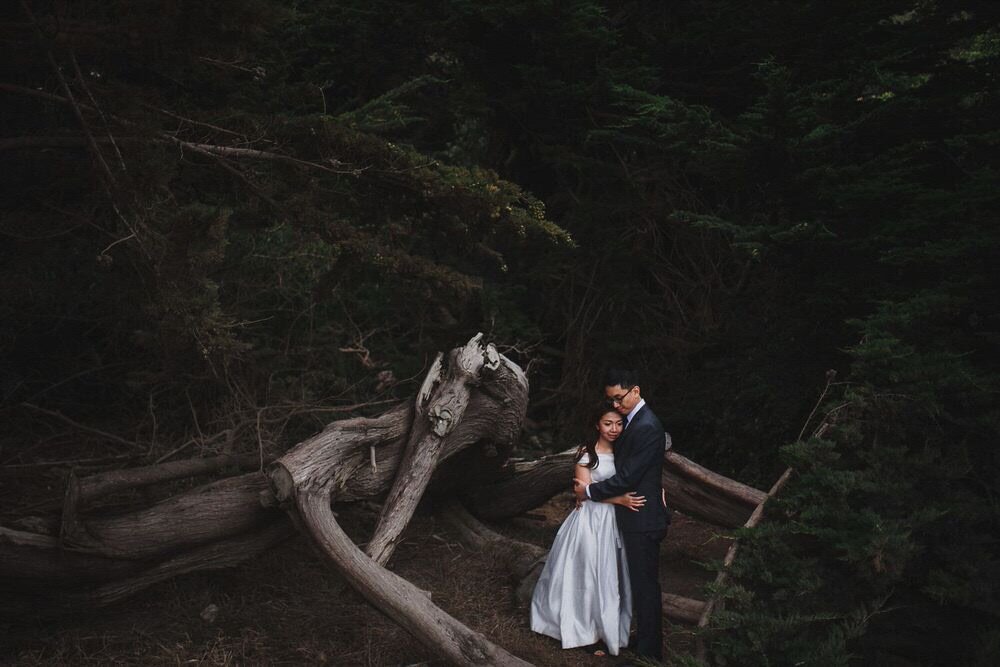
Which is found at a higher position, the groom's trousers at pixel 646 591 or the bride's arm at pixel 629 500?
the bride's arm at pixel 629 500

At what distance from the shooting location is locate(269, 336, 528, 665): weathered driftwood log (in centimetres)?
516

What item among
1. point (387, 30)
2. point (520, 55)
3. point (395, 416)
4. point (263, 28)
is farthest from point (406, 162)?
point (387, 30)

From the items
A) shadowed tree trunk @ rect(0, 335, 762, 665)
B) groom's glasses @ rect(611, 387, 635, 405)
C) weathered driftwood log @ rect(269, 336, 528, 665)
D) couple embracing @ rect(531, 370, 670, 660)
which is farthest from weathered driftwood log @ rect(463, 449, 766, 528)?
groom's glasses @ rect(611, 387, 635, 405)

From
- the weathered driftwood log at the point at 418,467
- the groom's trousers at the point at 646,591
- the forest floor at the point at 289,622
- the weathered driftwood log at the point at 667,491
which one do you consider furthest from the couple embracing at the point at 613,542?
the weathered driftwood log at the point at 667,491

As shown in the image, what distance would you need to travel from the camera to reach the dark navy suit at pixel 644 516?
548 centimetres

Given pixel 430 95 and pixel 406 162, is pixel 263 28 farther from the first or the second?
pixel 430 95

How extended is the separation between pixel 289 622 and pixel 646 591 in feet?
7.76

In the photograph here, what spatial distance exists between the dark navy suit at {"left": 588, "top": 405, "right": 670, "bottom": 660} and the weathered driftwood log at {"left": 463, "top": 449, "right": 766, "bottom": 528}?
5.33 feet

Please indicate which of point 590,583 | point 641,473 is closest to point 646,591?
point 590,583

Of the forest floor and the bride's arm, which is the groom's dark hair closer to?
the bride's arm

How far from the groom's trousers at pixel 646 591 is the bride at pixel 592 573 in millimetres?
226

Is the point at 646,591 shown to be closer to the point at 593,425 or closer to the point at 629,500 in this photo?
the point at 629,500

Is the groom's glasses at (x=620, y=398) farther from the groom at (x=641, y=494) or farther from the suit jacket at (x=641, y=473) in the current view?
the suit jacket at (x=641, y=473)

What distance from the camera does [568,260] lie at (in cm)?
1021
